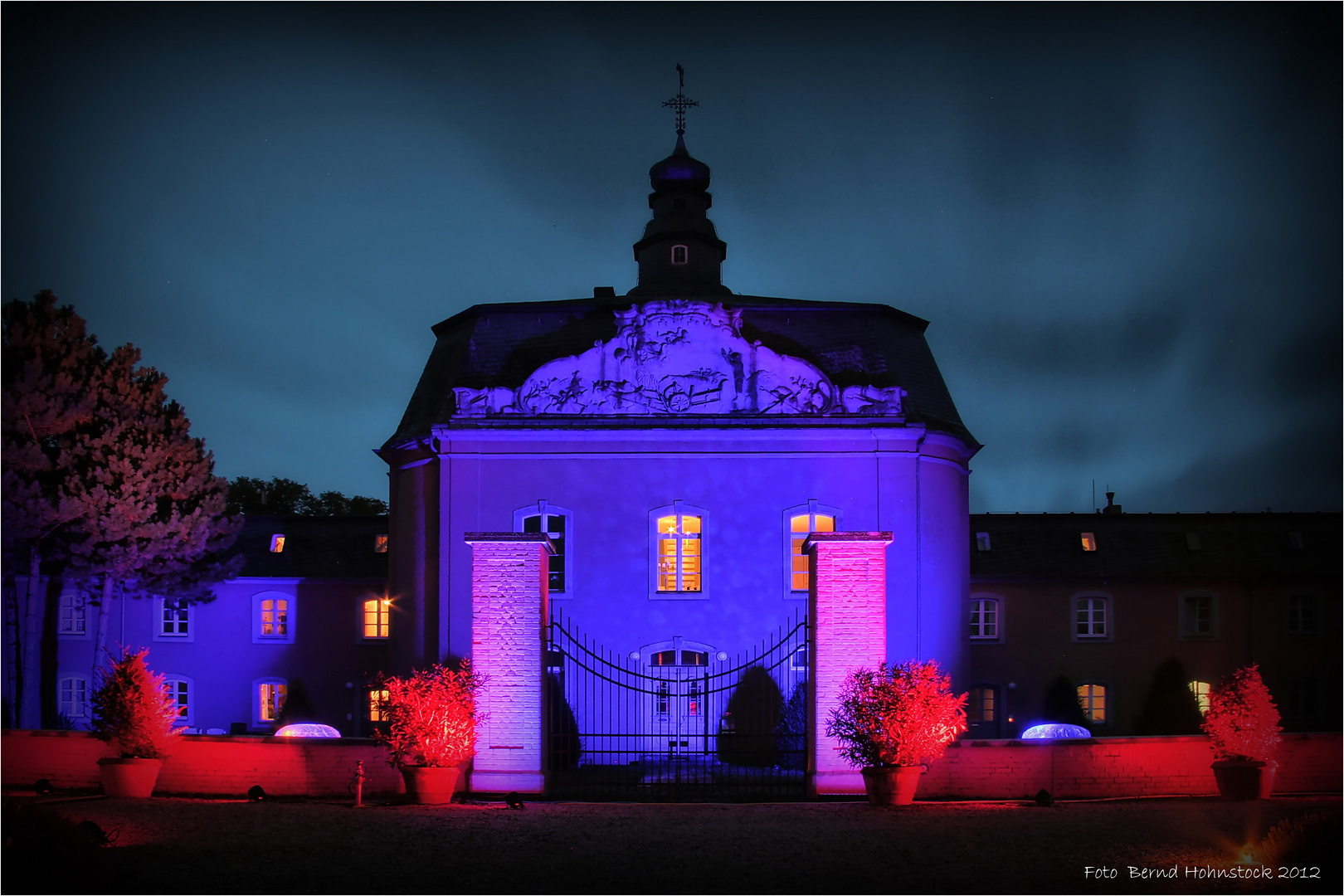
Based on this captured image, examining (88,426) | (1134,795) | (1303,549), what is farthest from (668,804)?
(1303,549)

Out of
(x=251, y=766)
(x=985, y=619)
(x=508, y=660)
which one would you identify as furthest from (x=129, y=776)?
(x=985, y=619)

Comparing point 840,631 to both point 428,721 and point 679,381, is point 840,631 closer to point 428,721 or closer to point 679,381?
point 428,721

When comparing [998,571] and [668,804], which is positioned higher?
[998,571]

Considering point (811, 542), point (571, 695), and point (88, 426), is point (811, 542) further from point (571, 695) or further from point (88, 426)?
point (88, 426)

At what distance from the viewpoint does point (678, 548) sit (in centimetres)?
2247

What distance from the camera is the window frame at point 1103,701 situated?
29609mm

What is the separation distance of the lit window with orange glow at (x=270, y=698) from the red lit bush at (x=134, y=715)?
15.5m

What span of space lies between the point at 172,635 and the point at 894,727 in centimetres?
2339

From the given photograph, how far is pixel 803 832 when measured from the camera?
1205 centimetres

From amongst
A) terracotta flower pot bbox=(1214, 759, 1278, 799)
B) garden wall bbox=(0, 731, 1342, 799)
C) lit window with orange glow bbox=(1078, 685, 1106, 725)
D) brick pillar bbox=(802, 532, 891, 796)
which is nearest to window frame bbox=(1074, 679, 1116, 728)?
lit window with orange glow bbox=(1078, 685, 1106, 725)

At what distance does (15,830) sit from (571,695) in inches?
502

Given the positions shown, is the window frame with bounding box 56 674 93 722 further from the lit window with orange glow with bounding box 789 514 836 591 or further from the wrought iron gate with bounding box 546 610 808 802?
the lit window with orange glow with bounding box 789 514 836 591

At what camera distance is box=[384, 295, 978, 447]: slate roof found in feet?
77.6

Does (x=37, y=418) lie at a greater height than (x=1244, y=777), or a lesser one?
greater
